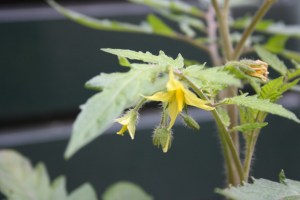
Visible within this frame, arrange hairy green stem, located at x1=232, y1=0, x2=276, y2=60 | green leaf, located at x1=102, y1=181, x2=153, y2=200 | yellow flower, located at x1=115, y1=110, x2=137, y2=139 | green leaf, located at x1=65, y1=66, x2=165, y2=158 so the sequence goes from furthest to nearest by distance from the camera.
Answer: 1. green leaf, located at x1=102, y1=181, x2=153, y2=200
2. hairy green stem, located at x1=232, y1=0, x2=276, y2=60
3. yellow flower, located at x1=115, y1=110, x2=137, y2=139
4. green leaf, located at x1=65, y1=66, x2=165, y2=158

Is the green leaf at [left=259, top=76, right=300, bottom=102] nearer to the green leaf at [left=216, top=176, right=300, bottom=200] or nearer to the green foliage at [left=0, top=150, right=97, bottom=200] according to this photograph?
the green leaf at [left=216, top=176, right=300, bottom=200]

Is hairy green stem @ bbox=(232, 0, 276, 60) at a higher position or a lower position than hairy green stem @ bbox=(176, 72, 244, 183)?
higher

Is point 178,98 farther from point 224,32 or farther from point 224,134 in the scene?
point 224,32

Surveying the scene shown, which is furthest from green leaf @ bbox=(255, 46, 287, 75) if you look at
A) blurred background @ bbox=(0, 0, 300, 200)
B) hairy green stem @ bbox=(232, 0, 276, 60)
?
blurred background @ bbox=(0, 0, 300, 200)

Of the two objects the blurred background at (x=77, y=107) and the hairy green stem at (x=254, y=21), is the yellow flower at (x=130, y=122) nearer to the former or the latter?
the hairy green stem at (x=254, y=21)

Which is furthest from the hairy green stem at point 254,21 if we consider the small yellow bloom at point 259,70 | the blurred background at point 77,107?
the blurred background at point 77,107

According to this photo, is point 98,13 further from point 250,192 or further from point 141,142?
point 250,192

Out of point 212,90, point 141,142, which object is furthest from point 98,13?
point 212,90
